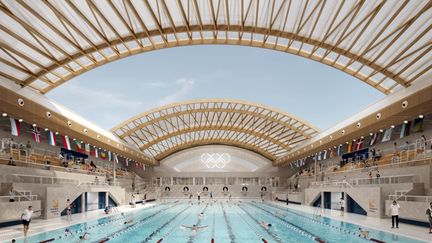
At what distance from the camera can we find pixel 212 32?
27.4m

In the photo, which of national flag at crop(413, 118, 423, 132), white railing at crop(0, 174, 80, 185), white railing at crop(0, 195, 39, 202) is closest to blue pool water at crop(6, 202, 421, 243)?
white railing at crop(0, 195, 39, 202)

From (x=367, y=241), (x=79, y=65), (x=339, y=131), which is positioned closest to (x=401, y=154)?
(x=339, y=131)

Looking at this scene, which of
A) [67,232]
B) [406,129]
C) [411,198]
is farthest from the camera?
[406,129]

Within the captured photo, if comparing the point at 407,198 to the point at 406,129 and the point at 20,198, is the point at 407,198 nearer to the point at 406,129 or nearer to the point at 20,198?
the point at 406,129

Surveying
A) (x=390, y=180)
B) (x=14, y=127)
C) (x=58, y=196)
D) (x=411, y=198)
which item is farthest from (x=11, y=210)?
(x=390, y=180)

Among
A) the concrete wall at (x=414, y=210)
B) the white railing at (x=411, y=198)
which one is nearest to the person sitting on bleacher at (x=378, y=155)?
the white railing at (x=411, y=198)

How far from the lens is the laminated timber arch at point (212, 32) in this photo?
68.4 ft

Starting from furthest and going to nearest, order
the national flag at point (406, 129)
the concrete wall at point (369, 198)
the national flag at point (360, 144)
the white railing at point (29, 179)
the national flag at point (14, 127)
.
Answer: the national flag at point (360, 144)
the national flag at point (406, 129)
the national flag at point (14, 127)
the concrete wall at point (369, 198)
the white railing at point (29, 179)

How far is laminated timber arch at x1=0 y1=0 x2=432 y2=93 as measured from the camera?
68.4ft

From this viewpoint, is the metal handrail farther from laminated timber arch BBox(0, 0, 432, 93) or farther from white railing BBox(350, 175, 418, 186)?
laminated timber arch BBox(0, 0, 432, 93)

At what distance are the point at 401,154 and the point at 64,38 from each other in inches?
923

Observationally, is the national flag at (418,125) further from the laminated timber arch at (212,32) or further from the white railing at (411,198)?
the white railing at (411,198)

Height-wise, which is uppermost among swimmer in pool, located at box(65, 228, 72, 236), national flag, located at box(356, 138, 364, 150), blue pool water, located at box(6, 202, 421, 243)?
national flag, located at box(356, 138, 364, 150)

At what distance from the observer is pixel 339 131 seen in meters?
34.2
